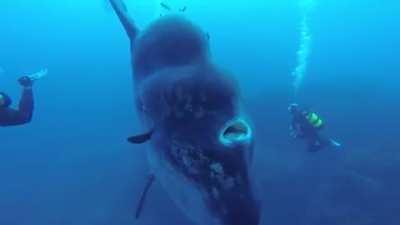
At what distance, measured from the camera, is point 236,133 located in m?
2.46

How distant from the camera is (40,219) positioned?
2047 centimetres

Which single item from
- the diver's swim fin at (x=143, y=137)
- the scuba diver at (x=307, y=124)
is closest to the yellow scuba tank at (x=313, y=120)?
the scuba diver at (x=307, y=124)

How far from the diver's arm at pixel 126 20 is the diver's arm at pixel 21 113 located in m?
3.91

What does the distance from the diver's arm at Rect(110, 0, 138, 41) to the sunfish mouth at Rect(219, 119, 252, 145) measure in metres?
2.71

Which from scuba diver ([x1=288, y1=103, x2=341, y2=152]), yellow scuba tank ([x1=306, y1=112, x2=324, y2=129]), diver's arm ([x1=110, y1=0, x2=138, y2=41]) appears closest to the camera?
diver's arm ([x1=110, y1=0, x2=138, y2=41])

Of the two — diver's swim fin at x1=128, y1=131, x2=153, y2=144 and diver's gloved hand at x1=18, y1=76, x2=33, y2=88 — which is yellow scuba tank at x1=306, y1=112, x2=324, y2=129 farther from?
diver's swim fin at x1=128, y1=131, x2=153, y2=144

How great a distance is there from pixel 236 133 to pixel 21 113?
24.4ft

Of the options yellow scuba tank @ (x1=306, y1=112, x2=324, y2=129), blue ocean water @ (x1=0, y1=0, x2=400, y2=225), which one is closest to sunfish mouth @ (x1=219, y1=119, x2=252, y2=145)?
blue ocean water @ (x1=0, y1=0, x2=400, y2=225)

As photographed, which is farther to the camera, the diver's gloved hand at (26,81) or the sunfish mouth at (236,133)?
the diver's gloved hand at (26,81)

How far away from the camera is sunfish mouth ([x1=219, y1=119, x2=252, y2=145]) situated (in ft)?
7.88

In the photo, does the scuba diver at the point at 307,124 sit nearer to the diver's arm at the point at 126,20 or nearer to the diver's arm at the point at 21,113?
the diver's arm at the point at 21,113

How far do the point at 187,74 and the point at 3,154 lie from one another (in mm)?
30970

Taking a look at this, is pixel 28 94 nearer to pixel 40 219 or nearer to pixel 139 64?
pixel 139 64

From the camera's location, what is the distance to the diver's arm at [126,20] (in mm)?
5129
